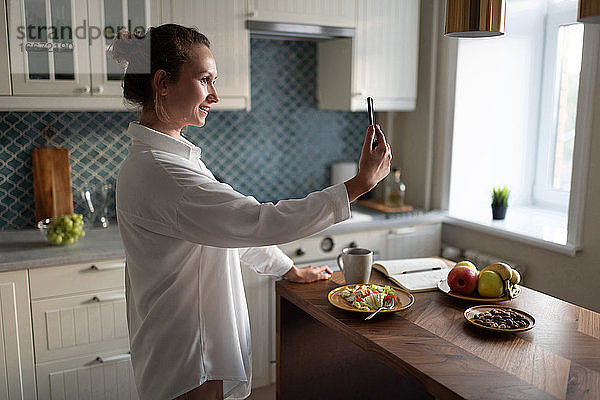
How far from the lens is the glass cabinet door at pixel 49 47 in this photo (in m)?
2.50

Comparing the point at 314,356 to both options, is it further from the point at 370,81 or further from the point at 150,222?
the point at 370,81

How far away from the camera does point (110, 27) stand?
266 centimetres

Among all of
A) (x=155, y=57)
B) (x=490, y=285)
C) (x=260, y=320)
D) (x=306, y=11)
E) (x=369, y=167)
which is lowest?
Answer: (x=260, y=320)

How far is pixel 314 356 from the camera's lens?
2.02 metres

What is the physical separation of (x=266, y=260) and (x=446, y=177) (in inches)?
74.3

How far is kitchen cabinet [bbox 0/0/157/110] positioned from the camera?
2.51 metres

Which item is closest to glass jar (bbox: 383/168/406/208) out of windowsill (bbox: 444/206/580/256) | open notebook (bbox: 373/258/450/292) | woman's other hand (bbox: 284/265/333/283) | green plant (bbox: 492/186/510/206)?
windowsill (bbox: 444/206/580/256)

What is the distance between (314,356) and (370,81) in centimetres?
180

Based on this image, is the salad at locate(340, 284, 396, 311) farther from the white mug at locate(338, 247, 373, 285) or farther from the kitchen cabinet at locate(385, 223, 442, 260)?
→ the kitchen cabinet at locate(385, 223, 442, 260)

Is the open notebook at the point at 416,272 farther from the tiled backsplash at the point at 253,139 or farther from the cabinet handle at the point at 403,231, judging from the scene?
the tiled backsplash at the point at 253,139

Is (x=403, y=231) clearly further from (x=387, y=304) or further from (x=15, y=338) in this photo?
(x=15, y=338)

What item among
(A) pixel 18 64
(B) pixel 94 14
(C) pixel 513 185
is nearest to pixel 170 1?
(B) pixel 94 14

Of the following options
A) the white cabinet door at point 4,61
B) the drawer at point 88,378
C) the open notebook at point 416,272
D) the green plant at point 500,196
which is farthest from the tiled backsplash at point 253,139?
the open notebook at point 416,272

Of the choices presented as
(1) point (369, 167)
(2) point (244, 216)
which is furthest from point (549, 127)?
(2) point (244, 216)
